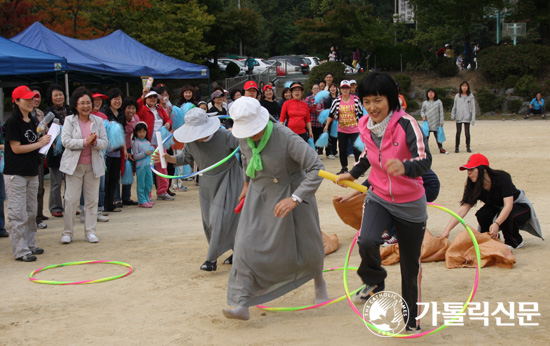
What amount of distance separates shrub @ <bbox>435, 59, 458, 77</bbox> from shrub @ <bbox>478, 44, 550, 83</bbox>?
2097mm

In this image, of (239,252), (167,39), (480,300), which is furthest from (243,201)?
(167,39)

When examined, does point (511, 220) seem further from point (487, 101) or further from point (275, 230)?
point (487, 101)

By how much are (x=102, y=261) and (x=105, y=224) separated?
A: 2.52m

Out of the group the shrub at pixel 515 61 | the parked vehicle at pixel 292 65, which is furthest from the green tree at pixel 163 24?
Answer: the shrub at pixel 515 61

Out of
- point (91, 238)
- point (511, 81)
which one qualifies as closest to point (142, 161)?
point (91, 238)

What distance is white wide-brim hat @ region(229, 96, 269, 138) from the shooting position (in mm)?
5184

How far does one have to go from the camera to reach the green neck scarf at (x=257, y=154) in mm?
5238

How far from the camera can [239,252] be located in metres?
5.33

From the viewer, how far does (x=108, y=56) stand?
1814cm

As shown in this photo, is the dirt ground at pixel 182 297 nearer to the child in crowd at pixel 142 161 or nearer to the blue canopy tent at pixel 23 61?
the child in crowd at pixel 142 161

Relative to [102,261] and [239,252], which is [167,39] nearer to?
[102,261]

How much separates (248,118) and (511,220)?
3708mm

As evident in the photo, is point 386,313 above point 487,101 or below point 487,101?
below

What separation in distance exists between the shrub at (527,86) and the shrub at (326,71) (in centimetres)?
1015
